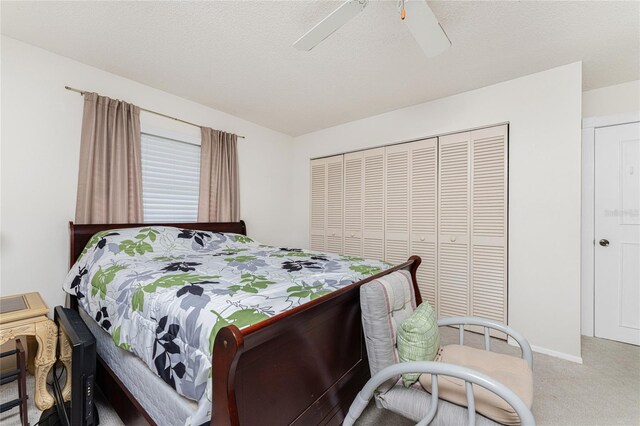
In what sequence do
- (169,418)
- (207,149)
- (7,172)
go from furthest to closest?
(207,149) < (7,172) < (169,418)

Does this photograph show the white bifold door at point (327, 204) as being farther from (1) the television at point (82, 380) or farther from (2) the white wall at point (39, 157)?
(1) the television at point (82, 380)

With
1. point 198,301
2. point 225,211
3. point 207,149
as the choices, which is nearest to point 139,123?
point 207,149

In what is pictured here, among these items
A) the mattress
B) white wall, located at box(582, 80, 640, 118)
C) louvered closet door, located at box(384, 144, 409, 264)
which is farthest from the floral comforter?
white wall, located at box(582, 80, 640, 118)

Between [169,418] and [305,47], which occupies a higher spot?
[305,47]

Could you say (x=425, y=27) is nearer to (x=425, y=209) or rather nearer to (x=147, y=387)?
(x=425, y=209)

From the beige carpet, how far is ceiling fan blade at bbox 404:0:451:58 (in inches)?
87.9

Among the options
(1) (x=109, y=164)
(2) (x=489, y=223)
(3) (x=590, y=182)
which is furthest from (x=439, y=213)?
(1) (x=109, y=164)

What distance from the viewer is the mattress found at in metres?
1.10

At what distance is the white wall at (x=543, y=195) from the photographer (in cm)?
234

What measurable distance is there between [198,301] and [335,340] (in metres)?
0.70

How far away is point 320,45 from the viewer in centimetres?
214

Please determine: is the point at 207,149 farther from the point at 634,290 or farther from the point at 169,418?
the point at 634,290

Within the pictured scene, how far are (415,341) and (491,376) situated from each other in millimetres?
379

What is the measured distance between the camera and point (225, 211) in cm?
341
